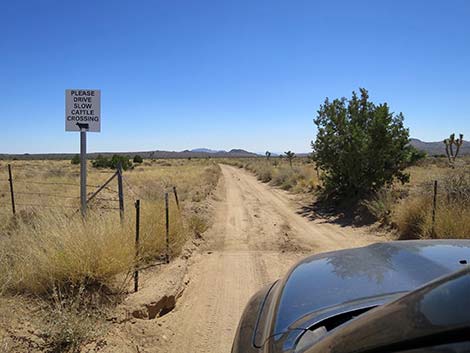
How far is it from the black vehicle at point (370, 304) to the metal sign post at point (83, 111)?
528cm

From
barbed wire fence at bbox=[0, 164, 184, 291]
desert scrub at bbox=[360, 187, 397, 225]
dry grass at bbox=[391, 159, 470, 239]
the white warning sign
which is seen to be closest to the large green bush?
desert scrub at bbox=[360, 187, 397, 225]

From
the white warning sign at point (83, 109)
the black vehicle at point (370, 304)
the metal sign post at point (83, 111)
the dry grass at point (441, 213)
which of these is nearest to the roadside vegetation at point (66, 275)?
the metal sign post at point (83, 111)

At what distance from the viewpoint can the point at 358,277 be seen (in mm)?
2625

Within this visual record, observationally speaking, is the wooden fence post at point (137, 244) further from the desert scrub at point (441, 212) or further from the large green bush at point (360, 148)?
the large green bush at point (360, 148)

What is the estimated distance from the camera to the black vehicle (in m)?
1.19

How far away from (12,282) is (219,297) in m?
2.82

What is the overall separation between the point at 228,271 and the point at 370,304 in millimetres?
5532

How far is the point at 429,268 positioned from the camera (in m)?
2.58

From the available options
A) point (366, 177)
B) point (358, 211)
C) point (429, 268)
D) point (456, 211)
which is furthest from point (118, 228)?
point (366, 177)

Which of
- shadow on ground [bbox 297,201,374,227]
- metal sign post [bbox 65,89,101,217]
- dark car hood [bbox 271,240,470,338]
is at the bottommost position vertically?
shadow on ground [bbox 297,201,374,227]

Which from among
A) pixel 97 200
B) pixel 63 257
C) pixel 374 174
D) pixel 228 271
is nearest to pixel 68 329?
pixel 63 257

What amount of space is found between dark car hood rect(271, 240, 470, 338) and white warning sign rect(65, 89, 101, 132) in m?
5.27

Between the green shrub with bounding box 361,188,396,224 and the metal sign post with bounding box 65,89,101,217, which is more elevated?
the metal sign post with bounding box 65,89,101,217

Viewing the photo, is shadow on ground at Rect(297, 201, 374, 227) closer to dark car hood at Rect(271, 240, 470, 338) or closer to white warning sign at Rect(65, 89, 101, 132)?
white warning sign at Rect(65, 89, 101, 132)
